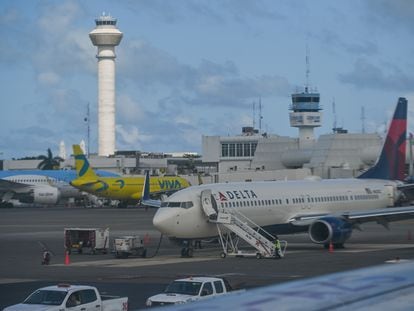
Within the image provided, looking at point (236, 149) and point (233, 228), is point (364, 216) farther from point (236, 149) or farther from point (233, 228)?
point (236, 149)

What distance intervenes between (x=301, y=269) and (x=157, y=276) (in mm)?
5524

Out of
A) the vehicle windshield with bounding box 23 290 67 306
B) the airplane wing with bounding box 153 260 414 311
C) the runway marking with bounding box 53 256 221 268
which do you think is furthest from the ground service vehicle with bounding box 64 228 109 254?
the airplane wing with bounding box 153 260 414 311

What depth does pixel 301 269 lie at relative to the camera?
115 feet

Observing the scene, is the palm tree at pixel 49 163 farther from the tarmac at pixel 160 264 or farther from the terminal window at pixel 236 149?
the tarmac at pixel 160 264

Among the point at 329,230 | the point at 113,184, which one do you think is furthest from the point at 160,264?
the point at 113,184

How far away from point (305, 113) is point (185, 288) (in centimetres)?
14678

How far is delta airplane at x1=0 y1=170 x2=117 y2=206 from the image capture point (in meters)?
115

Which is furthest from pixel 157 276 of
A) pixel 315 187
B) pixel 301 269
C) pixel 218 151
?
pixel 218 151

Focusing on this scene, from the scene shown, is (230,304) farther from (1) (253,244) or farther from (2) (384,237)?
(2) (384,237)

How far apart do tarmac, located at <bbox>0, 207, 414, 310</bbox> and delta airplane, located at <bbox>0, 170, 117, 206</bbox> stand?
181ft

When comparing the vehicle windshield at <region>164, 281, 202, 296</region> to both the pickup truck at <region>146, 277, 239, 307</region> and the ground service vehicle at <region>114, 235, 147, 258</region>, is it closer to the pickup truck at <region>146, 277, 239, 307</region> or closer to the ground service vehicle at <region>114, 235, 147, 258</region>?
the pickup truck at <region>146, 277, 239, 307</region>

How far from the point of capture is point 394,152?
55.8 metres

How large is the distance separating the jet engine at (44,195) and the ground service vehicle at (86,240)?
2693 inches

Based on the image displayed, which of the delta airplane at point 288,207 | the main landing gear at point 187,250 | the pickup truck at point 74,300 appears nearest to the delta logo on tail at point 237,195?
the delta airplane at point 288,207
